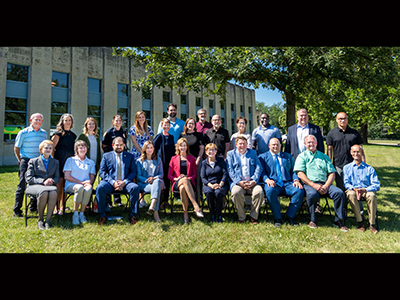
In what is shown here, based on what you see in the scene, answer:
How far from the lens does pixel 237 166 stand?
5105 millimetres

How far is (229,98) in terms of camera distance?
3128 cm

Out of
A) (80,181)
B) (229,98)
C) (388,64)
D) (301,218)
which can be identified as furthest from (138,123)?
(229,98)

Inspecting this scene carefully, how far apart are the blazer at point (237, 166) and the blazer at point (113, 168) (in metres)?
2.07

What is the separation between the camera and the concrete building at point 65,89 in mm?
15047

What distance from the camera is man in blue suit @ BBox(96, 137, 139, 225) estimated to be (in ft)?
15.5

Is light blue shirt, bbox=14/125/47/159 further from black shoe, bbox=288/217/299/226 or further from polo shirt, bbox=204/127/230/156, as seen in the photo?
black shoe, bbox=288/217/299/226

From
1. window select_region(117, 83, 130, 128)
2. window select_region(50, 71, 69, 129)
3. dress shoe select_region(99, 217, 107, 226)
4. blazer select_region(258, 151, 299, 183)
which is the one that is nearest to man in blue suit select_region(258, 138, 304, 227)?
blazer select_region(258, 151, 299, 183)

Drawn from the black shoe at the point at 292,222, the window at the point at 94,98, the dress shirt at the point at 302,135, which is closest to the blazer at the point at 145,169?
the black shoe at the point at 292,222

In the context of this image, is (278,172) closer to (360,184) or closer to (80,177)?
(360,184)

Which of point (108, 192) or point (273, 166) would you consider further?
point (273, 166)

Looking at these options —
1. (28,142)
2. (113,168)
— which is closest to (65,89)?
(28,142)

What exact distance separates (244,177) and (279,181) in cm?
73

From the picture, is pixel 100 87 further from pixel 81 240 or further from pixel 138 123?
pixel 81 240
